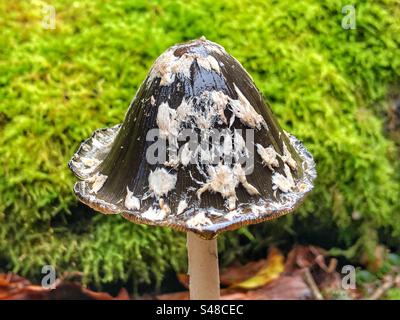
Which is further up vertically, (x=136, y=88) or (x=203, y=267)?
(x=136, y=88)

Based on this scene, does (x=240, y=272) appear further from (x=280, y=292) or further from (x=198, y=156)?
(x=198, y=156)

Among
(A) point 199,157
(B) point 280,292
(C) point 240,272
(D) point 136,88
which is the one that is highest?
(D) point 136,88

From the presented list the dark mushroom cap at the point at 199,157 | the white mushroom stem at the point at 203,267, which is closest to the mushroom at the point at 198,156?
the dark mushroom cap at the point at 199,157

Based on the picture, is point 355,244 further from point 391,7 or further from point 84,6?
point 84,6

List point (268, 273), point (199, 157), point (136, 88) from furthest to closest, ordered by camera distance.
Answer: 1. point (268, 273)
2. point (136, 88)
3. point (199, 157)

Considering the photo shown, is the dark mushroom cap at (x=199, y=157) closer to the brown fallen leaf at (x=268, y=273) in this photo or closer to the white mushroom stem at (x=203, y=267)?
the white mushroom stem at (x=203, y=267)

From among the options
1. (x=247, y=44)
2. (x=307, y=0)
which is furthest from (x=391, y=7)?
(x=247, y=44)

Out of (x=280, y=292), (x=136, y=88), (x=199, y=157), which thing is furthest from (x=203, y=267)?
(x=136, y=88)
